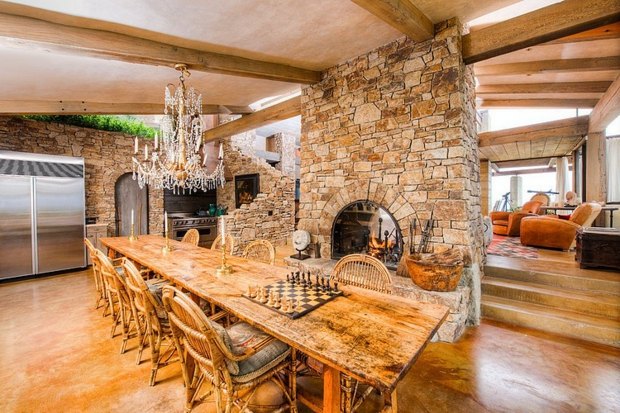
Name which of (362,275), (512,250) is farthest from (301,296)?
(512,250)

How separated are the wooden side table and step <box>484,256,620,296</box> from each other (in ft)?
0.38

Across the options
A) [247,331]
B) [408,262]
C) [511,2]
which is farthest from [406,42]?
[247,331]

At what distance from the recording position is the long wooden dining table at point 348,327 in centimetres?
104

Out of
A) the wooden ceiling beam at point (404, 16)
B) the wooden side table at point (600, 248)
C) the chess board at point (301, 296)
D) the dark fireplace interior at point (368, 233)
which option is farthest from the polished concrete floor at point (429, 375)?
the wooden ceiling beam at point (404, 16)

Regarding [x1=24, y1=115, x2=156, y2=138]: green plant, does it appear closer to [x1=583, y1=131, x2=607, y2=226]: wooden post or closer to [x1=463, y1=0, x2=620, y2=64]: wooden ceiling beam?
[x1=463, y1=0, x2=620, y2=64]: wooden ceiling beam

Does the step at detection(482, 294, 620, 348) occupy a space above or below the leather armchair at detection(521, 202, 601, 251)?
below

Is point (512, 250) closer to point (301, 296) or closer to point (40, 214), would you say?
point (301, 296)

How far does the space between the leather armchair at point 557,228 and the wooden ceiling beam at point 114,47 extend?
516cm

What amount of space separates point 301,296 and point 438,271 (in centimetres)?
154

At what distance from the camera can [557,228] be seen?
4426mm

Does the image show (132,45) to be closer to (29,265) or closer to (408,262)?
(408,262)

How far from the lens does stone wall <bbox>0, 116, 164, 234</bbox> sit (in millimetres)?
5133

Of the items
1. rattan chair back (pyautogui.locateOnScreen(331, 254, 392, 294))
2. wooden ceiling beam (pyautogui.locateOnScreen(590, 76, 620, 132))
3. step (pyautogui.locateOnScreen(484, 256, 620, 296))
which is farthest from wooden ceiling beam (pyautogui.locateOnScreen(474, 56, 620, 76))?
rattan chair back (pyautogui.locateOnScreen(331, 254, 392, 294))

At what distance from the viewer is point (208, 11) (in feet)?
7.88
